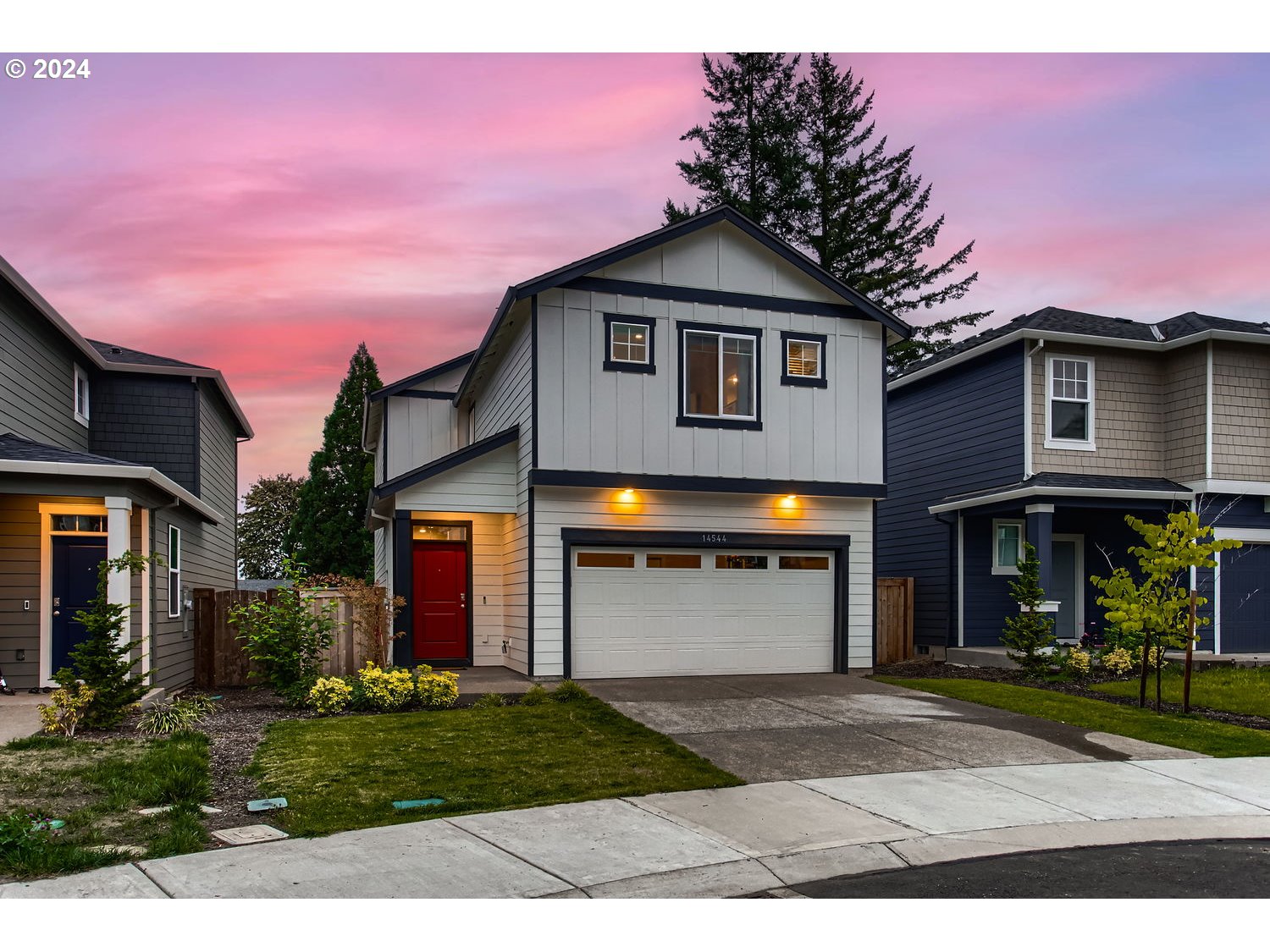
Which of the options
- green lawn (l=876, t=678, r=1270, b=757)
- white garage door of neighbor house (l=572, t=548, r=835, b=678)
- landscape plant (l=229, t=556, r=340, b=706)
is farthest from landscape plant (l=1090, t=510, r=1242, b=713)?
landscape plant (l=229, t=556, r=340, b=706)

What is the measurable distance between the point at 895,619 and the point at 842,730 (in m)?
9.38

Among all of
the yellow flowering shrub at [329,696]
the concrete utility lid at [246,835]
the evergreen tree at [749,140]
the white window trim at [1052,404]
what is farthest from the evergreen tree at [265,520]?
the concrete utility lid at [246,835]

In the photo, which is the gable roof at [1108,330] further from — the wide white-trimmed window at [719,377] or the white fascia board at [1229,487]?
the wide white-trimmed window at [719,377]

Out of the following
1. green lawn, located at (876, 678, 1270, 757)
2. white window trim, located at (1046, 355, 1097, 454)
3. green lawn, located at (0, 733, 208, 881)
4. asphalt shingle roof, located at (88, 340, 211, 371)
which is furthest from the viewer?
white window trim, located at (1046, 355, 1097, 454)

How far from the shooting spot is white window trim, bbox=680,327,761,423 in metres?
15.5

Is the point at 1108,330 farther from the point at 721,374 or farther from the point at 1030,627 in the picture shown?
the point at 721,374

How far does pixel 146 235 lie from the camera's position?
18.0 metres

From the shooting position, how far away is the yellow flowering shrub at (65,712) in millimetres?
10406

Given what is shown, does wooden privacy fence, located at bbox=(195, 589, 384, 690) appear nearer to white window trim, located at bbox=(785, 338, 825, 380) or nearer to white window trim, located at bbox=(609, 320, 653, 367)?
white window trim, located at bbox=(609, 320, 653, 367)

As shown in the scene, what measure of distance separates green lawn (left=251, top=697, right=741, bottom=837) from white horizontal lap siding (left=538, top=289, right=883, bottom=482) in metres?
4.51

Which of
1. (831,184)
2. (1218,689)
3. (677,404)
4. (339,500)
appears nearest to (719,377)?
(677,404)

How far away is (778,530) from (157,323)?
15.2m

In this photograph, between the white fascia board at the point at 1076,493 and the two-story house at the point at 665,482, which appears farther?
the white fascia board at the point at 1076,493

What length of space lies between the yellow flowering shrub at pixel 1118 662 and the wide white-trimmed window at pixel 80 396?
17710mm
